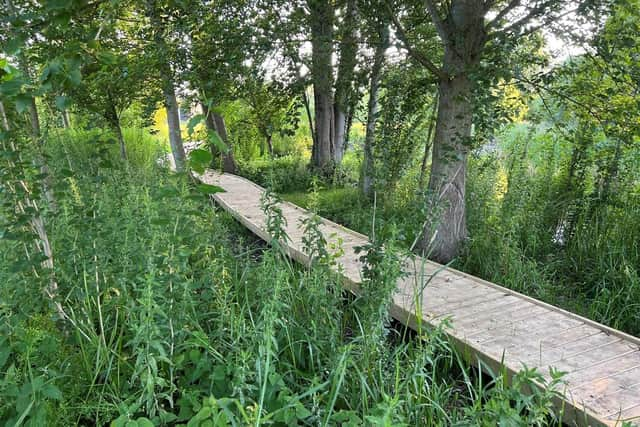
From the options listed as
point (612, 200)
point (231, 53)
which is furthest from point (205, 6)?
point (612, 200)

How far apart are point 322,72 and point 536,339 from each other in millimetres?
4091

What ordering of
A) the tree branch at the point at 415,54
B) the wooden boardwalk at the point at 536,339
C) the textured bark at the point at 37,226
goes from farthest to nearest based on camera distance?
the tree branch at the point at 415,54 → the wooden boardwalk at the point at 536,339 → the textured bark at the point at 37,226

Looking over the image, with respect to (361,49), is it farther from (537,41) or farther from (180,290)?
(180,290)

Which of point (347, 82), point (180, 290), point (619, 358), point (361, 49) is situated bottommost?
point (619, 358)

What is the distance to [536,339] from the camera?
280 cm

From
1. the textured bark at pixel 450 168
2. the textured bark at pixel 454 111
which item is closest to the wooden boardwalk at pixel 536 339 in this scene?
the textured bark at pixel 454 111

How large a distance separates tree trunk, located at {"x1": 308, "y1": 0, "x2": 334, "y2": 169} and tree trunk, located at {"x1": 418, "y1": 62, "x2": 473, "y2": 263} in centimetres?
128

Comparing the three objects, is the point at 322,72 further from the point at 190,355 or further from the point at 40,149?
the point at 190,355

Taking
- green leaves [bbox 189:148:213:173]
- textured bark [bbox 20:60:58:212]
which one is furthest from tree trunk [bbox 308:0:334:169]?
green leaves [bbox 189:148:213:173]

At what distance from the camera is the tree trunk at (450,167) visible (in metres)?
4.18

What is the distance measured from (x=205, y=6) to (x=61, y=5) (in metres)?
3.22

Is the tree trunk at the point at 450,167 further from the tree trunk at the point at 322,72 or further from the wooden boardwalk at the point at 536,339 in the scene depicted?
the tree trunk at the point at 322,72

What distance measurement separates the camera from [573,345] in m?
2.75

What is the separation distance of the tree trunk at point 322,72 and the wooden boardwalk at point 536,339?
2492 mm
